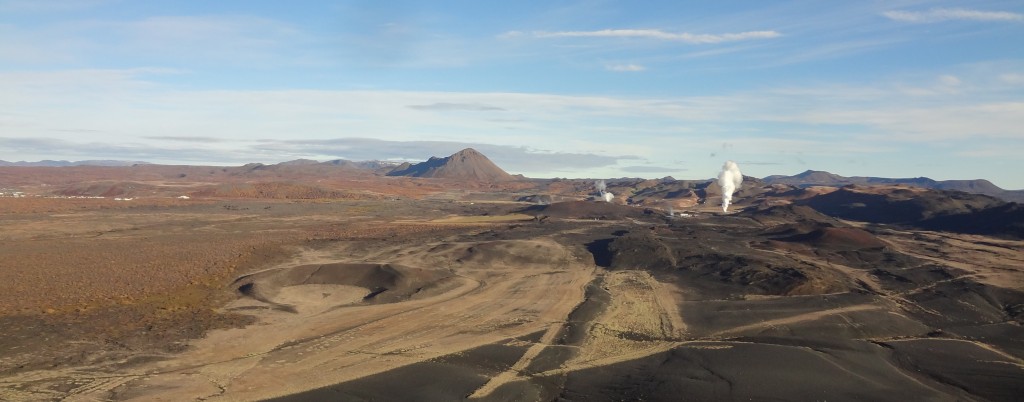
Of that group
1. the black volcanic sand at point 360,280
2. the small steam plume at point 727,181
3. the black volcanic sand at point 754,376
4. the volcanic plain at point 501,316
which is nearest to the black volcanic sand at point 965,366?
the volcanic plain at point 501,316

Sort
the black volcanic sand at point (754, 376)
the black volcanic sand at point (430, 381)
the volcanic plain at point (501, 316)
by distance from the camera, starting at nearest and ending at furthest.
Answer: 1. the black volcanic sand at point (430, 381)
2. the black volcanic sand at point (754, 376)
3. the volcanic plain at point (501, 316)

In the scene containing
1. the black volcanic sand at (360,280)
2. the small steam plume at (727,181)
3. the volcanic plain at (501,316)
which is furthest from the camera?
the small steam plume at (727,181)

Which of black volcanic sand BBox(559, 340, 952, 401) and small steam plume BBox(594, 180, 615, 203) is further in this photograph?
small steam plume BBox(594, 180, 615, 203)

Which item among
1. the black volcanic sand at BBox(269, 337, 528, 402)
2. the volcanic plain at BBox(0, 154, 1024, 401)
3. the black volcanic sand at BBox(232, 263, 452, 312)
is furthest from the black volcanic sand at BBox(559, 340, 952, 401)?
the black volcanic sand at BBox(232, 263, 452, 312)

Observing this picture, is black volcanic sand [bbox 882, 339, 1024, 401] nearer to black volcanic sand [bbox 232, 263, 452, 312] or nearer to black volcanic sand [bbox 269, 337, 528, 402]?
black volcanic sand [bbox 269, 337, 528, 402]

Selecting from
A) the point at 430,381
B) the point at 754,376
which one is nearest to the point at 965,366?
the point at 754,376

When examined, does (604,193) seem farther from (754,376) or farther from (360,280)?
(754,376)

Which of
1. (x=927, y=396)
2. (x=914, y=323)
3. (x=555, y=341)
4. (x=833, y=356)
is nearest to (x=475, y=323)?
(x=555, y=341)

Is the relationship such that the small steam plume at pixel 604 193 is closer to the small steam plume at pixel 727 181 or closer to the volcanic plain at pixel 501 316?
the small steam plume at pixel 727 181
